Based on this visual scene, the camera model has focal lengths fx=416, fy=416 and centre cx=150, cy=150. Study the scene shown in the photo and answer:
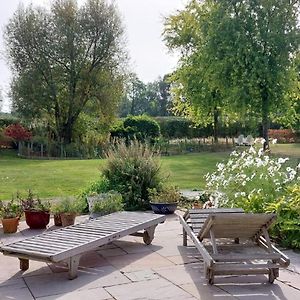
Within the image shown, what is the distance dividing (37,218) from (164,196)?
2.27 metres

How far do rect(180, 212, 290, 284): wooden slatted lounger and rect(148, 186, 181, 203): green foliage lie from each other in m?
2.73

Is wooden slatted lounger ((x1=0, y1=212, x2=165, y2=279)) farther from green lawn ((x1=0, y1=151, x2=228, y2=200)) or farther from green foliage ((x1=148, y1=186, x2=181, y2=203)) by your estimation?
green lawn ((x1=0, y1=151, x2=228, y2=200))

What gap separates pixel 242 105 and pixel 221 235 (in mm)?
13062

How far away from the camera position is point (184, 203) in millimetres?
7879

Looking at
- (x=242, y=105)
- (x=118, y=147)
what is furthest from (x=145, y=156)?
(x=242, y=105)

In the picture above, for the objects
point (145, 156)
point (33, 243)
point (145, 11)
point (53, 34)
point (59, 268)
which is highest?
point (53, 34)

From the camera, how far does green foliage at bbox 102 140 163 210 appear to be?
754 cm

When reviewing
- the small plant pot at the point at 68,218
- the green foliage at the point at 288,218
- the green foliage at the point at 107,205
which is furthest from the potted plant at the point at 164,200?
the green foliage at the point at 288,218

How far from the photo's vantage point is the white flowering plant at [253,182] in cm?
555

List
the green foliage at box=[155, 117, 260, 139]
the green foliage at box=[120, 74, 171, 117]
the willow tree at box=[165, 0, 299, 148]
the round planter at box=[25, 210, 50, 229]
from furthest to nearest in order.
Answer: the green foliage at box=[120, 74, 171, 117] < the green foliage at box=[155, 117, 260, 139] < the willow tree at box=[165, 0, 299, 148] < the round planter at box=[25, 210, 50, 229]

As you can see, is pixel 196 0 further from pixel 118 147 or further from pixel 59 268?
pixel 59 268

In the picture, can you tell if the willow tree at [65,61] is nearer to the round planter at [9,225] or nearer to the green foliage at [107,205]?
the green foliage at [107,205]

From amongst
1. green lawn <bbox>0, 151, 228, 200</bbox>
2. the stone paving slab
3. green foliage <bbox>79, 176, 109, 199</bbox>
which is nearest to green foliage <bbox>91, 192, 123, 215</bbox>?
green foliage <bbox>79, 176, 109, 199</bbox>

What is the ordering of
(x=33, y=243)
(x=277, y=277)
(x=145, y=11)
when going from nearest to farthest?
(x=277, y=277) → (x=33, y=243) → (x=145, y=11)
